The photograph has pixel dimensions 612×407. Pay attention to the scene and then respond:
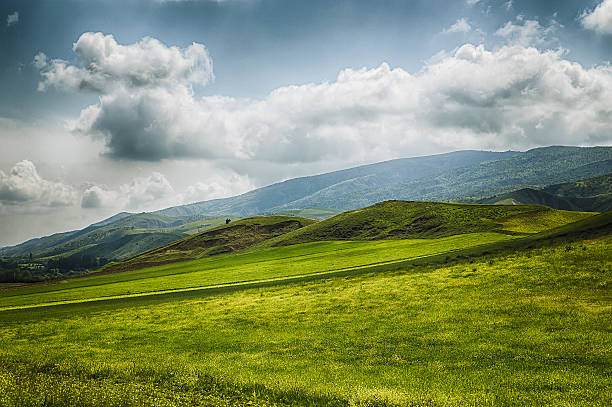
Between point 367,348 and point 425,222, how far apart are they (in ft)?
476

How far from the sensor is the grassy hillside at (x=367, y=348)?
15.4 metres

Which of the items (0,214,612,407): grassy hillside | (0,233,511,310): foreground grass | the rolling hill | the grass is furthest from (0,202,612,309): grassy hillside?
(0,214,612,407): grassy hillside

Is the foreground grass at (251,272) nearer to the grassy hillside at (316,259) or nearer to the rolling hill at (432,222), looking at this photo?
the grassy hillside at (316,259)

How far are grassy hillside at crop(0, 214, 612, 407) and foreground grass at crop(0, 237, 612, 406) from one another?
10 centimetres

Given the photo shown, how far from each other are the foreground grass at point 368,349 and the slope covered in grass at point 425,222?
88401 mm

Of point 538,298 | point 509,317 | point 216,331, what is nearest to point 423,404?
point 509,317

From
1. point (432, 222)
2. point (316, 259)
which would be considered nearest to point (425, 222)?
point (432, 222)

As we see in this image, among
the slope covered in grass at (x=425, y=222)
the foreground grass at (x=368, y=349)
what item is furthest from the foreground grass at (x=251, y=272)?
the foreground grass at (x=368, y=349)

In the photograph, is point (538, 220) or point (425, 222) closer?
point (538, 220)

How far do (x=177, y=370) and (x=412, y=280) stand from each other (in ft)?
96.6

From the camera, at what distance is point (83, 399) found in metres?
15.7

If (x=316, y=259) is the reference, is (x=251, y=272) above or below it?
above

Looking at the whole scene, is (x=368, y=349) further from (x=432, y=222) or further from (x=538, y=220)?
(x=432, y=222)

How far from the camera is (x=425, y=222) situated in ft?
516
